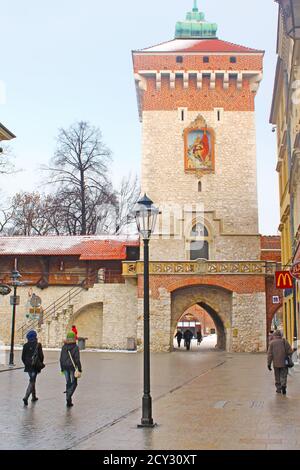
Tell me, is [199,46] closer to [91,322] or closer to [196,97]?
[196,97]

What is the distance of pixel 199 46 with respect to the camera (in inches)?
1527

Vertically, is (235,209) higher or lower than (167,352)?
higher

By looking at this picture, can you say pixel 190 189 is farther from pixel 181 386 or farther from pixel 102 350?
pixel 181 386

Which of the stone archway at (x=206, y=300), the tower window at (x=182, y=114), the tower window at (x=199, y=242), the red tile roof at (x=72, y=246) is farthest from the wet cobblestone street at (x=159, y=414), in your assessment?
the tower window at (x=182, y=114)

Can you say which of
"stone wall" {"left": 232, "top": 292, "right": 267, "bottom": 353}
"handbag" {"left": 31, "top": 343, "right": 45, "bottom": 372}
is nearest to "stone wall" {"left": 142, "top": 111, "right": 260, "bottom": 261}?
"stone wall" {"left": 232, "top": 292, "right": 267, "bottom": 353}

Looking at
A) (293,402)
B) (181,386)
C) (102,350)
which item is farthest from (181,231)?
(293,402)

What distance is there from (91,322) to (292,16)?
109ft

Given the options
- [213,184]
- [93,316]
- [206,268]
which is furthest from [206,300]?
[93,316]

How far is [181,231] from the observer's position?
37.0m

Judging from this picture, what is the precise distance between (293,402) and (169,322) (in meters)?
22.7

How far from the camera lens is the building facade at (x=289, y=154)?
23547 mm

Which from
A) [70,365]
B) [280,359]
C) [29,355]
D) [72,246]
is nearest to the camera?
[70,365]

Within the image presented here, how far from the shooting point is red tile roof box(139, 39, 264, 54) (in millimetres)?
38000
